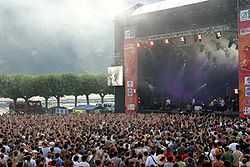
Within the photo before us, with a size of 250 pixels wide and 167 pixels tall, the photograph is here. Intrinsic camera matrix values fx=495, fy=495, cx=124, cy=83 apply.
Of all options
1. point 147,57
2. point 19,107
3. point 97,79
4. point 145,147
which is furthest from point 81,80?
point 145,147

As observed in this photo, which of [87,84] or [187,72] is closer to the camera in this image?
[187,72]

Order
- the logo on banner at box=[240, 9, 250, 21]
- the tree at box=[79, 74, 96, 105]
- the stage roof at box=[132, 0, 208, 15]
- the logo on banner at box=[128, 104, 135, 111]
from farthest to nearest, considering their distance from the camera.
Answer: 1. the tree at box=[79, 74, 96, 105]
2. the logo on banner at box=[128, 104, 135, 111]
3. the stage roof at box=[132, 0, 208, 15]
4. the logo on banner at box=[240, 9, 250, 21]

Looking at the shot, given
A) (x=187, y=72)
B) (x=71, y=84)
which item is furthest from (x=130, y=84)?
(x=71, y=84)

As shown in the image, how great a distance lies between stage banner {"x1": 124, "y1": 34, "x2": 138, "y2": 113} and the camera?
132 ft

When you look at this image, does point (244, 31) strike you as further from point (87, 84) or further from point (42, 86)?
point (87, 84)

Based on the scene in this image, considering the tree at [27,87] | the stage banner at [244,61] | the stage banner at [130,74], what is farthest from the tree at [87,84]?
the stage banner at [244,61]

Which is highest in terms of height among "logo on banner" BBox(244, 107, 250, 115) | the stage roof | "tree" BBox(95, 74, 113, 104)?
the stage roof

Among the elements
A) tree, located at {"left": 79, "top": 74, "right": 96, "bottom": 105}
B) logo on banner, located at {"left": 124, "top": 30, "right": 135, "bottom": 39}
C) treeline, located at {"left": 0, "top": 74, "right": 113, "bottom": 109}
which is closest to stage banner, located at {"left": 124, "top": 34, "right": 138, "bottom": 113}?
logo on banner, located at {"left": 124, "top": 30, "right": 135, "bottom": 39}

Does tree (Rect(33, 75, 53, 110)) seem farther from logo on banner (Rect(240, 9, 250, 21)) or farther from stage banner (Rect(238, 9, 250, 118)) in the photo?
logo on banner (Rect(240, 9, 250, 21))

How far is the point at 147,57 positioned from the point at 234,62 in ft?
24.0

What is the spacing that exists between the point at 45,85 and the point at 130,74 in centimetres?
2255

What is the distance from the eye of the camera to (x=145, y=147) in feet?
44.1

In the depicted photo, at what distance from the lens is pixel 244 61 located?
3044 centimetres

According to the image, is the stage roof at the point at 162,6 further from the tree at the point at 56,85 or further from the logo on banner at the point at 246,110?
the tree at the point at 56,85
